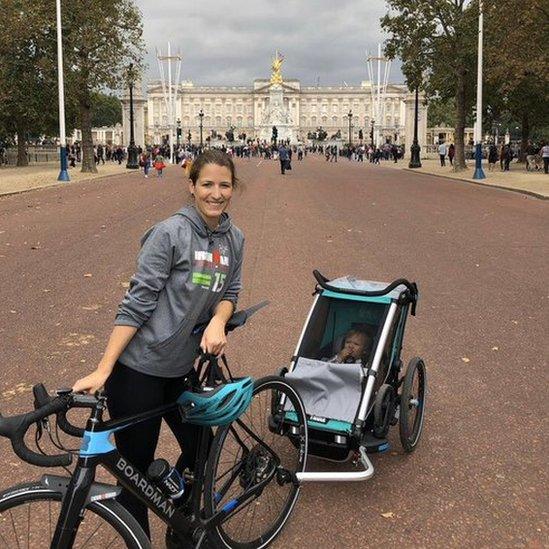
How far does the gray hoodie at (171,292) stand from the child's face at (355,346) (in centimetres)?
156

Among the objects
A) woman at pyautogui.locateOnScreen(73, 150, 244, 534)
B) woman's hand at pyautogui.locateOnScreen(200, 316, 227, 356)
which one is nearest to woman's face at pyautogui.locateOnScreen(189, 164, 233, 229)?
woman at pyautogui.locateOnScreen(73, 150, 244, 534)

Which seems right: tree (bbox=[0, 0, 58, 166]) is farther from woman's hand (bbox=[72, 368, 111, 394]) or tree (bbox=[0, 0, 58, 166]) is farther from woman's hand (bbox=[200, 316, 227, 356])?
woman's hand (bbox=[72, 368, 111, 394])

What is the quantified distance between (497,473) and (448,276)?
567 centimetres

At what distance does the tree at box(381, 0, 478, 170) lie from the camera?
37906 mm

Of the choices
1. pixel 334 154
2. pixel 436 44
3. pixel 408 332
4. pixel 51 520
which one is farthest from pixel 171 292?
pixel 334 154

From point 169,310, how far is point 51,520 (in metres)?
0.86

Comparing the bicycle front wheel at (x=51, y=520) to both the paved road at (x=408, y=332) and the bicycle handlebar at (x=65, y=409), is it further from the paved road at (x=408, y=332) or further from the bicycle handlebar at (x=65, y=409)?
the paved road at (x=408, y=332)

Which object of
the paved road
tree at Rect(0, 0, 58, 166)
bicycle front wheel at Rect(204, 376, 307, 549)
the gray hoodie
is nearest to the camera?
the gray hoodie

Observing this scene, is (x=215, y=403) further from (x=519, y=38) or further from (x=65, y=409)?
(x=519, y=38)

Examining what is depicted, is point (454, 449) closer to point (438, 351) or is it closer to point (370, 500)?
point (370, 500)

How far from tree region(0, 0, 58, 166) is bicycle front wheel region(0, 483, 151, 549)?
36.8 metres

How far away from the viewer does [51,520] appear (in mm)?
2350

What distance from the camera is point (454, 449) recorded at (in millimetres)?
4320

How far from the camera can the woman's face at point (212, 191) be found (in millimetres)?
2840
